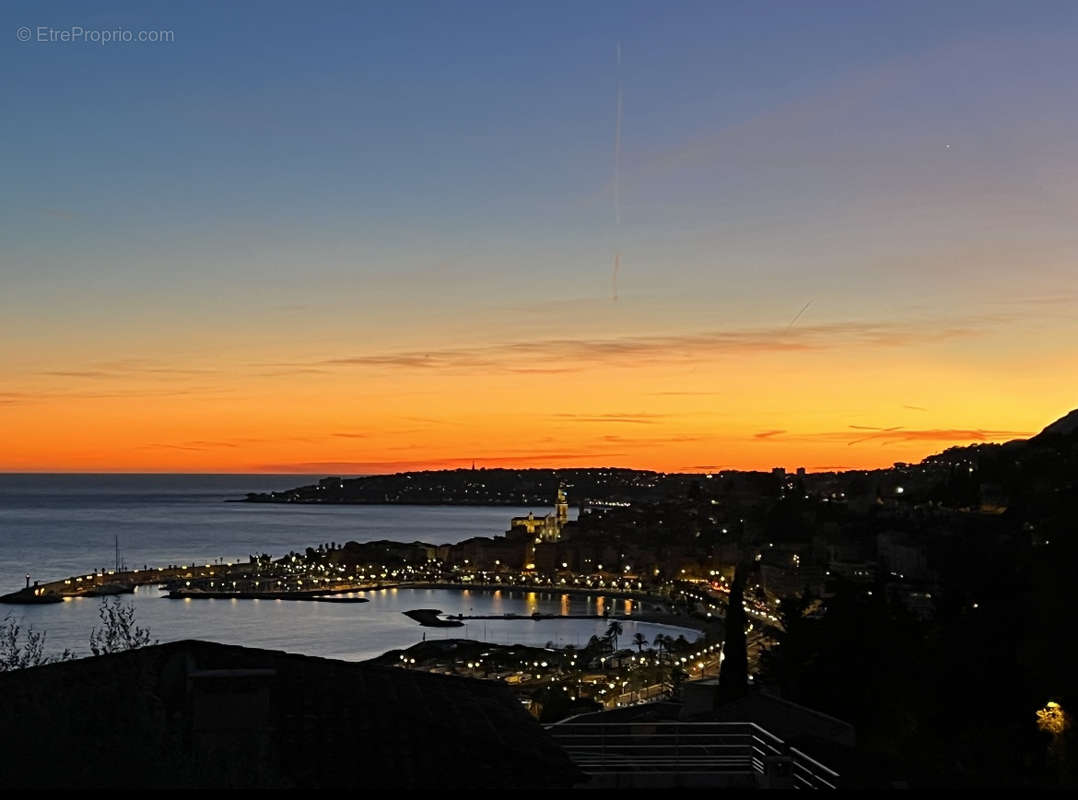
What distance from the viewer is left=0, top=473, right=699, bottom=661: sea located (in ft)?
177

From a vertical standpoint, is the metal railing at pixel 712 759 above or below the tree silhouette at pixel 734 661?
above

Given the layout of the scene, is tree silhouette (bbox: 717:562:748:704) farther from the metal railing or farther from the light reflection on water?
the light reflection on water

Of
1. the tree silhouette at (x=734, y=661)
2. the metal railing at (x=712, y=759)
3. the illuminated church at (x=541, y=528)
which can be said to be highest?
the metal railing at (x=712, y=759)

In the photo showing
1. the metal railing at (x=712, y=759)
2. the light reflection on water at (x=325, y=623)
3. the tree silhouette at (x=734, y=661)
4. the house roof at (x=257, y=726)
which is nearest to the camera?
the house roof at (x=257, y=726)

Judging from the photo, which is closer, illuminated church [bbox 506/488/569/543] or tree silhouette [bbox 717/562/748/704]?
tree silhouette [bbox 717/562/748/704]

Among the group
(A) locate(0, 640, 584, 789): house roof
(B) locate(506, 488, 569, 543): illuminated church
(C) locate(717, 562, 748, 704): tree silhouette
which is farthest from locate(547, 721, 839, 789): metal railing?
(B) locate(506, 488, 569, 543): illuminated church

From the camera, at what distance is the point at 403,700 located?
590 cm

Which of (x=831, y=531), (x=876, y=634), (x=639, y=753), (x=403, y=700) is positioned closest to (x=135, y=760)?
(x=403, y=700)

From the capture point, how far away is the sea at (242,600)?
53844mm

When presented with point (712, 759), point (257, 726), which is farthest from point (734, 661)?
point (257, 726)

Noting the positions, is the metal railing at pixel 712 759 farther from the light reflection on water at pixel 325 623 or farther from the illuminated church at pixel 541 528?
the illuminated church at pixel 541 528

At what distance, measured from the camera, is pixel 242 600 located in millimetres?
73000

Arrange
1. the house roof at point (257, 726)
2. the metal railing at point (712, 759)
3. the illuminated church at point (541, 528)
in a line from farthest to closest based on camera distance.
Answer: the illuminated church at point (541, 528) → the metal railing at point (712, 759) → the house roof at point (257, 726)

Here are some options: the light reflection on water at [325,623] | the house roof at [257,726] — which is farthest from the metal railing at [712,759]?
the light reflection on water at [325,623]
